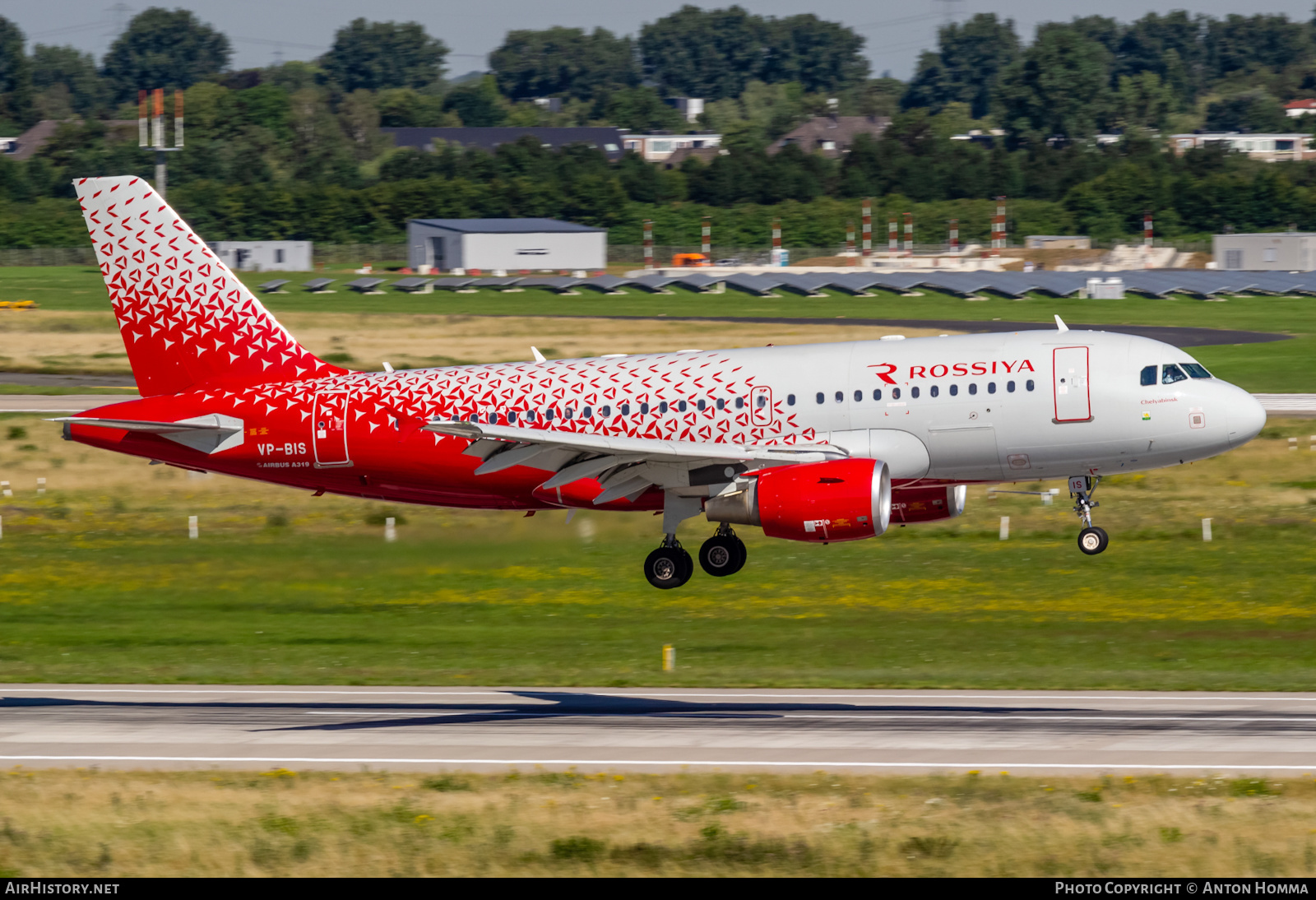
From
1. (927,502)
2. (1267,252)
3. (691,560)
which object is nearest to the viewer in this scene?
(927,502)

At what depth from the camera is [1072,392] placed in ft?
137

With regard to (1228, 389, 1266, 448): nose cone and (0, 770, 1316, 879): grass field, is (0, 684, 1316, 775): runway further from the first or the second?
(1228, 389, 1266, 448): nose cone

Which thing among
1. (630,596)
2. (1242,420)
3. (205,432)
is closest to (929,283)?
(630,596)

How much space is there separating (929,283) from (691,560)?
394 feet

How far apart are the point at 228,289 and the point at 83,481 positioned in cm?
3754

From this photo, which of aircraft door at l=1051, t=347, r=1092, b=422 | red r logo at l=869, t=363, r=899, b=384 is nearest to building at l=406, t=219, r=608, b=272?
red r logo at l=869, t=363, r=899, b=384

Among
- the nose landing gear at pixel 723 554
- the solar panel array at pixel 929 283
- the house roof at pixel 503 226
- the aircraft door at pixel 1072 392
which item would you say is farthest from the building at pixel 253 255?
the aircraft door at pixel 1072 392

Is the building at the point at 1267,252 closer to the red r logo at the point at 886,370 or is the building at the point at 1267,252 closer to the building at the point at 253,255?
the building at the point at 253,255

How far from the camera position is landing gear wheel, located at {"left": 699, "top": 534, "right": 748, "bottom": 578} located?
44.3 m

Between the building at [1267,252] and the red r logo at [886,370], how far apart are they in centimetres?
14645

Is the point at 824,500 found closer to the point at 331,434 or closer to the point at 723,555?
the point at 723,555

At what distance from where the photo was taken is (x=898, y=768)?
117ft

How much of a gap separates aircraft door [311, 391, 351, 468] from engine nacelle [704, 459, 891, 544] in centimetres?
1099

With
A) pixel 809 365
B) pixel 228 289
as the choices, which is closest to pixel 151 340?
pixel 228 289
